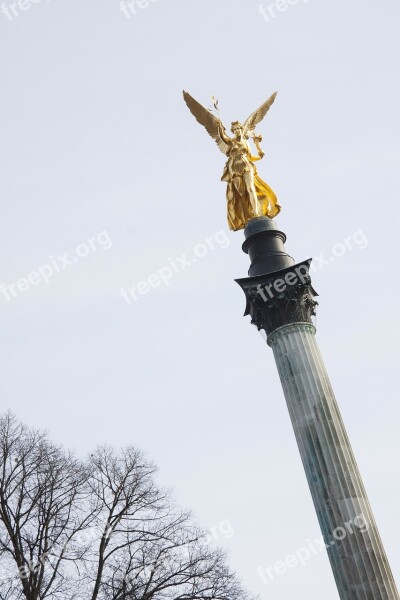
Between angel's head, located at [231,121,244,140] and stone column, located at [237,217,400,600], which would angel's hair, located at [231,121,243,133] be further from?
stone column, located at [237,217,400,600]

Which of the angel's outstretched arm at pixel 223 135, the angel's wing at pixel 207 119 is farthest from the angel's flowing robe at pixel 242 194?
the angel's wing at pixel 207 119

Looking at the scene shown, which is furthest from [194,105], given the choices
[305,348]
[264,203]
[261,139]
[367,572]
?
[367,572]

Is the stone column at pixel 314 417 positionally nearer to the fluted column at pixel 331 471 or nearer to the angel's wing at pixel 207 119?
the fluted column at pixel 331 471

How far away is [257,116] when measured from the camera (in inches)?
768

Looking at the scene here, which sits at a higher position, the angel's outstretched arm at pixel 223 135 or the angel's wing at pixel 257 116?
the angel's wing at pixel 257 116

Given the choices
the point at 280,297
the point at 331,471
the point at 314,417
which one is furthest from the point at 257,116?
the point at 331,471

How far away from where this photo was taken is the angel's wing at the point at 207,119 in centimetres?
1867

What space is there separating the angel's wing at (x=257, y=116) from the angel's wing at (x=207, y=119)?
2.62 feet

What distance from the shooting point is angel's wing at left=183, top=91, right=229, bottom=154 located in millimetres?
18672

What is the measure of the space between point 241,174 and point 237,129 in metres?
1.80

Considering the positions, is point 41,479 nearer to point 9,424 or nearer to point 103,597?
point 9,424

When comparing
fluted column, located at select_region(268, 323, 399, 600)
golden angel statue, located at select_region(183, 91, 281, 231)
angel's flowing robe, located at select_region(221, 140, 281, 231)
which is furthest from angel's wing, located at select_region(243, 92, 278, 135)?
fluted column, located at select_region(268, 323, 399, 600)

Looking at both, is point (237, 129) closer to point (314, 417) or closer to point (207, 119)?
point (207, 119)

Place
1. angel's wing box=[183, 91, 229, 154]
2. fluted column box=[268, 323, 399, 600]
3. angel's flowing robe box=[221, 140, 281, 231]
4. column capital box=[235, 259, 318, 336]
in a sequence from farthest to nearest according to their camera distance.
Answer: angel's wing box=[183, 91, 229, 154] → angel's flowing robe box=[221, 140, 281, 231] → column capital box=[235, 259, 318, 336] → fluted column box=[268, 323, 399, 600]
